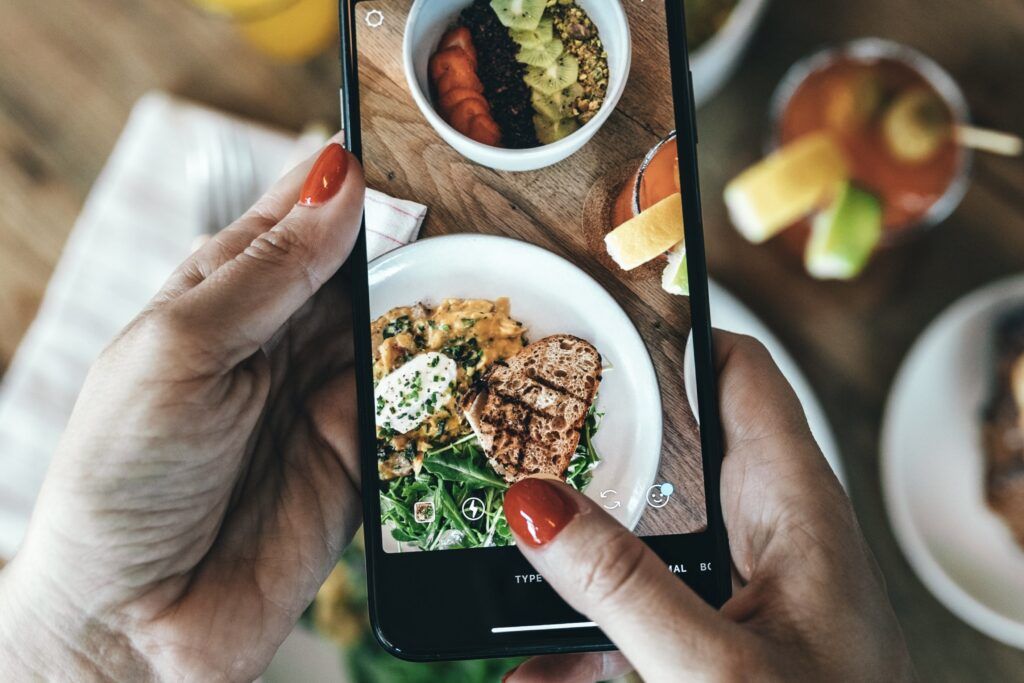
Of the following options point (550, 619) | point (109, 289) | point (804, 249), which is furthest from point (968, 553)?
point (109, 289)

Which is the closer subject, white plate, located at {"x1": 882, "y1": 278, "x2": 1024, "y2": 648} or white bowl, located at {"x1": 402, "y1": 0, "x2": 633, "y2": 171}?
white bowl, located at {"x1": 402, "y1": 0, "x2": 633, "y2": 171}

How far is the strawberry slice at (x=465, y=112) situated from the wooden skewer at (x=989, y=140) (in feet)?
1.58

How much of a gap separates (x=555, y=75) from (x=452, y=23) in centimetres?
8

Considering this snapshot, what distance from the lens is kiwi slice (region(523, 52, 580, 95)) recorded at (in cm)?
61

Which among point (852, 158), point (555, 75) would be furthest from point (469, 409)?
point (852, 158)

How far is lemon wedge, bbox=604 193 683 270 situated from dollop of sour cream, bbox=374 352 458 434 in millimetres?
168

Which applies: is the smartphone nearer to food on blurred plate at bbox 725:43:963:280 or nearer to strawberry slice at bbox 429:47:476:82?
strawberry slice at bbox 429:47:476:82

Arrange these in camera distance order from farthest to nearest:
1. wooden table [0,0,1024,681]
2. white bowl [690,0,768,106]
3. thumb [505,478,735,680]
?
wooden table [0,0,1024,681], white bowl [690,0,768,106], thumb [505,478,735,680]

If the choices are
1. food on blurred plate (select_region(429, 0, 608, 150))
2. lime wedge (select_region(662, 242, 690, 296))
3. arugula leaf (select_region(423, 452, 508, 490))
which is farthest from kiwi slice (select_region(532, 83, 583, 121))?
arugula leaf (select_region(423, 452, 508, 490))

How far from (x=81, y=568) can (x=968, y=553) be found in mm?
819

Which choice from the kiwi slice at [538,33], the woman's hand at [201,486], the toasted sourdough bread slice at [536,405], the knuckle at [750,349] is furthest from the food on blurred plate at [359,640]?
the kiwi slice at [538,33]

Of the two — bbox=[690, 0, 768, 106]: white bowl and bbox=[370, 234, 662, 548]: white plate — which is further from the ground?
bbox=[690, 0, 768, 106]: white bowl

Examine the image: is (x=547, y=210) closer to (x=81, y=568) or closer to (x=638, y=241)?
(x=638, y=241)

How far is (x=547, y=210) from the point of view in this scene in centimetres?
63
